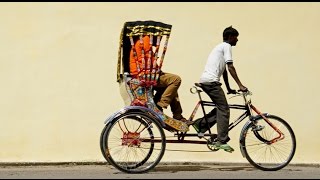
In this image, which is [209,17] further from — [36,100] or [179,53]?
[36,100]

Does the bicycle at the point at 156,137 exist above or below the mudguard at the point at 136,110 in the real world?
below

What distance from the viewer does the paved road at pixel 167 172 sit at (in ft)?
27.3

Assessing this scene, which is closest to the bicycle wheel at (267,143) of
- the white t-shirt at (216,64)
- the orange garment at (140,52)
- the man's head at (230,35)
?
the white t-shirt at (216,64)

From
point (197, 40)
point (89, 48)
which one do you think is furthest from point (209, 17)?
point (89, 48)

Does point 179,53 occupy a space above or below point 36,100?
above

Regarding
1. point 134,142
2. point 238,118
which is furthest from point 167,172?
point 238,118

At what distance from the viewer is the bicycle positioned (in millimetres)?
8320

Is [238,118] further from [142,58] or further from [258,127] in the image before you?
[142,58]

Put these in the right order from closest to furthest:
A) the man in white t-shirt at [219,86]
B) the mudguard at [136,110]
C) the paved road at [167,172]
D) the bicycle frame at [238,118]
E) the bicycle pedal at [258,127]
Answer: the mudguard at [136,110], the paved road at [167,172], the man in white t-shirt at [219,86], the bicycle frame at [238,118], the bicycle pedal at [258,127]

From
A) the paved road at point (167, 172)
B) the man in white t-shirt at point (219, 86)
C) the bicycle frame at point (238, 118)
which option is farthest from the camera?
the bicycle frame at point (238, 118)

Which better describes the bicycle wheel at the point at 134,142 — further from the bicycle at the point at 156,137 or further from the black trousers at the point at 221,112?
the black trousers at the point at 221,112

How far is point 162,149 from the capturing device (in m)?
8.43

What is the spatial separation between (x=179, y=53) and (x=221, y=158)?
1.67 metres

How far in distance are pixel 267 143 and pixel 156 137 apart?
151 centimetres
